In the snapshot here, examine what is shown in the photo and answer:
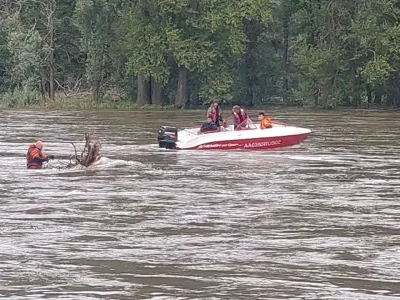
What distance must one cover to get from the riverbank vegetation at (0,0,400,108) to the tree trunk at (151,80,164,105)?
3.4 inches

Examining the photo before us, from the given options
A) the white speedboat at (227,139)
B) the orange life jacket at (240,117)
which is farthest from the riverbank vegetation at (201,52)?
the white speedboat at (227,139)

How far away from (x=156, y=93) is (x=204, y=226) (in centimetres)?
5222

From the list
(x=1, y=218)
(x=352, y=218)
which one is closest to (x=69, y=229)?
(x=1, y=218)

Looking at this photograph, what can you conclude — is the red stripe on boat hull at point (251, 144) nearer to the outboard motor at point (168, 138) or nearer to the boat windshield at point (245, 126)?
the boat windshield at point (245, 126)

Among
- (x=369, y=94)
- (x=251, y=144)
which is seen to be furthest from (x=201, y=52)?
(x=251, y=144)

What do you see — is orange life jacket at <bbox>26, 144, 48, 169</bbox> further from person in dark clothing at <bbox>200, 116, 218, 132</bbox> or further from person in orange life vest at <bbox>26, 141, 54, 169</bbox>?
person in dark clothing at <bbox>200, 116, 218, 132</bbox>

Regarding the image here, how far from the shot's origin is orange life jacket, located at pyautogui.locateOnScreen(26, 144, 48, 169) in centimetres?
2761

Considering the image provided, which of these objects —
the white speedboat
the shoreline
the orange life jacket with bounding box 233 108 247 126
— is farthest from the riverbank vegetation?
the white speedboat

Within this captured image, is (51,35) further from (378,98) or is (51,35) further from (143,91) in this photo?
(378,98)

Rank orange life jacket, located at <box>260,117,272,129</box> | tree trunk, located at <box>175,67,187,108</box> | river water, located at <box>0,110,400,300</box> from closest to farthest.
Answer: river water, located at <box>0,110,400,300</box> → orange life jacket, located at <box>260,117,272,129</box> → tree trunk, located at <box>175,67,187,108</box>

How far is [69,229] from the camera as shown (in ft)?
57.5

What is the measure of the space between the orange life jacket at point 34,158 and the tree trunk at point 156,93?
135ft

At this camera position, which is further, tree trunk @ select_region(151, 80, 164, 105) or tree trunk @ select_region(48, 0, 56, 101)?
tree trunk @ select_region(48, 0, 56, 101)

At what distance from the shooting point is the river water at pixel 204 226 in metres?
13.3
